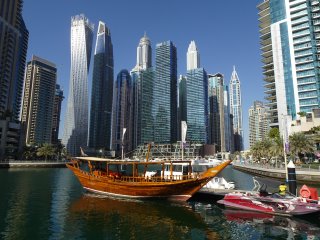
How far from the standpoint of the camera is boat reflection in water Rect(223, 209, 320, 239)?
19625mm

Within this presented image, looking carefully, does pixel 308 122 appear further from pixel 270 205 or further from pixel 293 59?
pixel 270 205

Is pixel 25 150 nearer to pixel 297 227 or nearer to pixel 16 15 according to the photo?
pixel 16 15

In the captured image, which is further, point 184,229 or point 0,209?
point 0,209

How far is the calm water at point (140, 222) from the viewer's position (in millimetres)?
19188

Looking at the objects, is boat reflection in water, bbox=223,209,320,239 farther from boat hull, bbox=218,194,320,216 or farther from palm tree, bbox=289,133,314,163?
palm tree, bbox=289,133,314,163

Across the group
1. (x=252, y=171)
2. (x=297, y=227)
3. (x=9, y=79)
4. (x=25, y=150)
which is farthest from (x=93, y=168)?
(x=9, y=79)

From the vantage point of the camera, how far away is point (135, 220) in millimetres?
22922

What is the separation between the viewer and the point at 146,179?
107ft

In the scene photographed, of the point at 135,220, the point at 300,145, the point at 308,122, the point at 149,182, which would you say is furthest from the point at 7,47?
the point at 135,220

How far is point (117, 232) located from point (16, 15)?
575ft

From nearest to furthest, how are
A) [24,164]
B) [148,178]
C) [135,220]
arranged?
[135,220], [148,178], [24,164]

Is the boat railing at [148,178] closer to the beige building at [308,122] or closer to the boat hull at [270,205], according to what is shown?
the boat hull at [270,205]

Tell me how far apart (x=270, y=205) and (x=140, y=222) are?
1194 cm

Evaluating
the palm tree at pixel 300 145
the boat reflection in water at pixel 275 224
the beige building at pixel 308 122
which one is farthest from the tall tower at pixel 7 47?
the boat reflection in water at pixel 275 224
